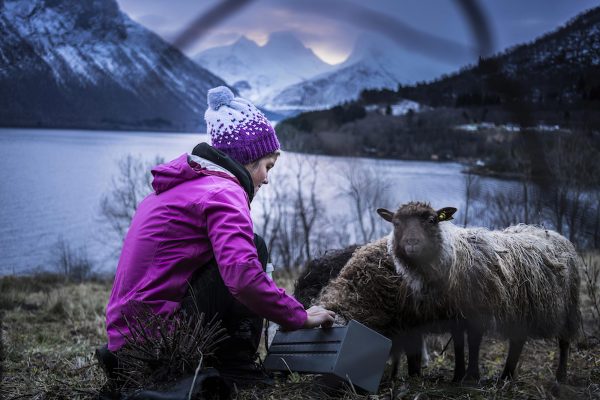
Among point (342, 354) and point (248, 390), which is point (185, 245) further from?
point (342, 354)

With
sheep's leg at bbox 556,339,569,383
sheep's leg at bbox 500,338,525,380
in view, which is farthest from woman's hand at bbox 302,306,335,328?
sheep's leg at bbox 556,339,569,383

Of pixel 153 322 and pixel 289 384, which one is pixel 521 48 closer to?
pixel 153 322

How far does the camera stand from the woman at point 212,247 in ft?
11.6

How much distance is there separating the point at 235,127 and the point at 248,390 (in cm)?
206

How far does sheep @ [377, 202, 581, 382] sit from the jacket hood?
8.68 feet

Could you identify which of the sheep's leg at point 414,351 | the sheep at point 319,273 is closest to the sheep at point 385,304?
the sheep's leg at point 414,351

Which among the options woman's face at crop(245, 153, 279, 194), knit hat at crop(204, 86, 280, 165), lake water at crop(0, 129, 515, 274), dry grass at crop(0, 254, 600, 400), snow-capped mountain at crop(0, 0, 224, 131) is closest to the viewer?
snow-capped mountain at crop(0, 0, 224, 131)

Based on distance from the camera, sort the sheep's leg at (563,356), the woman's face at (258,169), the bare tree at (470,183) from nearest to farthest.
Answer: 1. the bare tree at (470,183)
2. the woman's face at (258,169)
3. the sheep's leg at (563,356)

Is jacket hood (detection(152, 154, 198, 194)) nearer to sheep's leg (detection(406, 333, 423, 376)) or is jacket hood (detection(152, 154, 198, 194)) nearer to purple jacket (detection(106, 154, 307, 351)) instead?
purple jacket (detection(106, 154, 307, 351))

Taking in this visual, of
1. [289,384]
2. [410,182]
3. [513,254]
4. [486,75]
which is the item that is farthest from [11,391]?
[410,182]

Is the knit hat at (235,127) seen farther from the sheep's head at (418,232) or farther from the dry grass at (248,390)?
the sheep's head at (418,232)

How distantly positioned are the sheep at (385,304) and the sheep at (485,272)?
175 millimetres

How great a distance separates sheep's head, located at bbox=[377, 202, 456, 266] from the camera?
5.79 metres

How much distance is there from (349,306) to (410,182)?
113 feet
